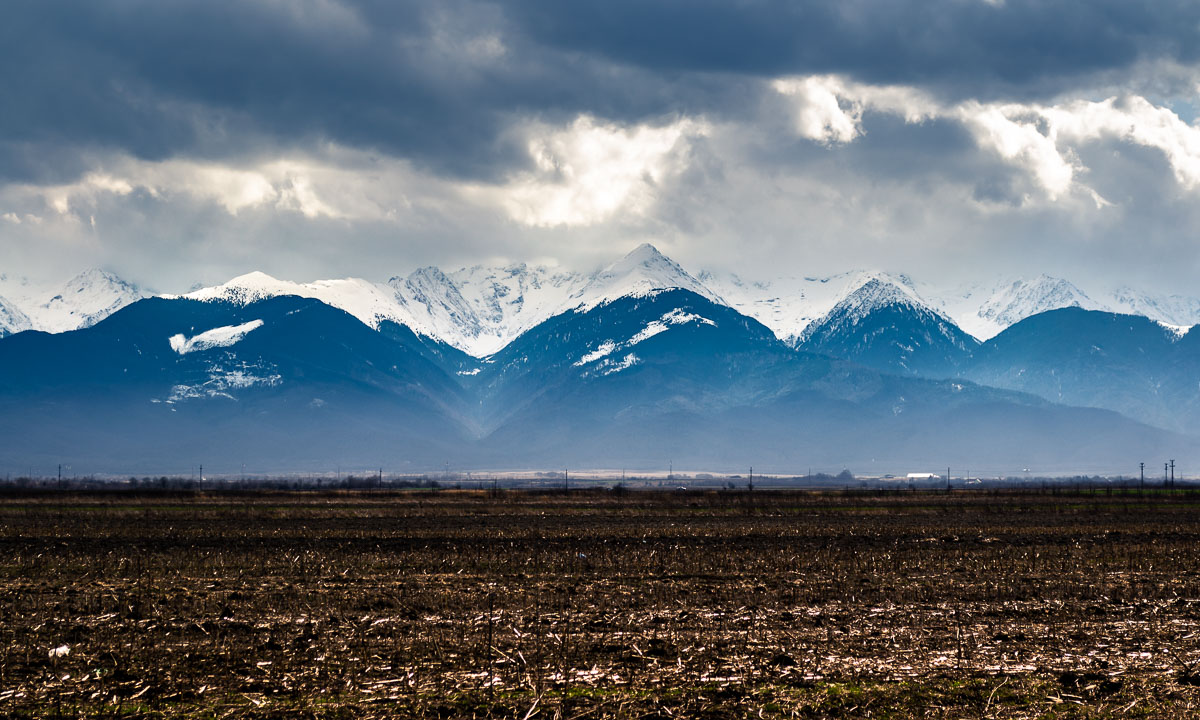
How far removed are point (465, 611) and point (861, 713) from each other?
12521mm

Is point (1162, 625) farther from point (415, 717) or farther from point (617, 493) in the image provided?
point (617, 493)

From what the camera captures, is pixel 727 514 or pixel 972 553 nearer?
pixel 972 553

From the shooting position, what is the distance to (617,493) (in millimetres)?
131750

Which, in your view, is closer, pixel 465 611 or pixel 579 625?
pixel 579 625

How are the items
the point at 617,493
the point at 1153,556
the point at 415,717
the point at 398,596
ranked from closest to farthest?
the point at 415,717 < the point at 398,596 < the point at 1153,556 < the point at 617,493

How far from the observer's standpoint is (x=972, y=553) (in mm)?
47000

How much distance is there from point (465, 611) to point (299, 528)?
122 feet

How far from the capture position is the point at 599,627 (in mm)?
27547

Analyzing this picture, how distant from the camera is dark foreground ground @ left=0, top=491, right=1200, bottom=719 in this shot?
68.7 ft

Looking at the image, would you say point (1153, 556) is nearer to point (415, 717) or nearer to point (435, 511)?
point (415, 717)

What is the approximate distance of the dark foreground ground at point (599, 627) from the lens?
20953mm

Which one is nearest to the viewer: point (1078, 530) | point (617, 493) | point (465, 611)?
point (465, 611)

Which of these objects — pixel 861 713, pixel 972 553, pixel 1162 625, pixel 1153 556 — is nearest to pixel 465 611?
pixel 861 713

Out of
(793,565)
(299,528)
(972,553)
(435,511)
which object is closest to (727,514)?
(435,511)
